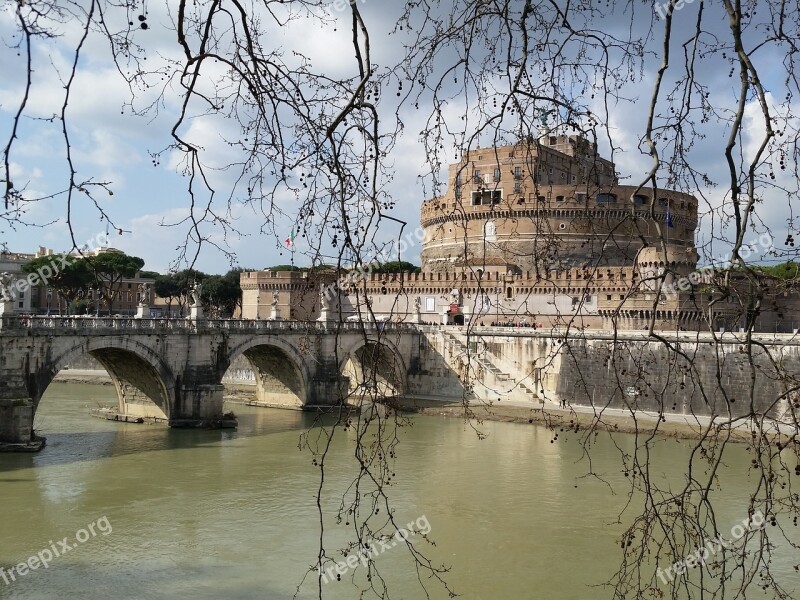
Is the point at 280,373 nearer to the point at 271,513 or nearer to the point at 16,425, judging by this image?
the point at 16,425

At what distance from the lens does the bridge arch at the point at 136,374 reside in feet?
71.7

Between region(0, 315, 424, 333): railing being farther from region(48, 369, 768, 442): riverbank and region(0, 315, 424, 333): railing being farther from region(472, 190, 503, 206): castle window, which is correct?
region(472, 190, 503, 206): castle window

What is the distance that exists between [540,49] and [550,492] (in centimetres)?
1396

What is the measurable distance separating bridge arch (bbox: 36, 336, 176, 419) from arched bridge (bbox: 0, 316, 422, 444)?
3 cm

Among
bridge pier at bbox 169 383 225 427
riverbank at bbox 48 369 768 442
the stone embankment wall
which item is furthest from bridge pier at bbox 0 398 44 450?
the stone embankment wall

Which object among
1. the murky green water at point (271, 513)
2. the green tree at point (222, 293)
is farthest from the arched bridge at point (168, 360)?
the green tree at point (222, 293)

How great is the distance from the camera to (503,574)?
10.9 m

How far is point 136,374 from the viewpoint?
23.7 m

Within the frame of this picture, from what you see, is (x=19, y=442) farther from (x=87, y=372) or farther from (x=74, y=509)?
(x=87, y=372)

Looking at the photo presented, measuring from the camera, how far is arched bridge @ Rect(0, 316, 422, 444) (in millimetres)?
18688

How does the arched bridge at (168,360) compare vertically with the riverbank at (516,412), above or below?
above

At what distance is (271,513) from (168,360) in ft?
35.7

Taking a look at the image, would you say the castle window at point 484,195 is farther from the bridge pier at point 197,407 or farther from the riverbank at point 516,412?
the bridge pier at point 197,407

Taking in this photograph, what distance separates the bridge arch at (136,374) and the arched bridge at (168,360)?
30 millimetres
